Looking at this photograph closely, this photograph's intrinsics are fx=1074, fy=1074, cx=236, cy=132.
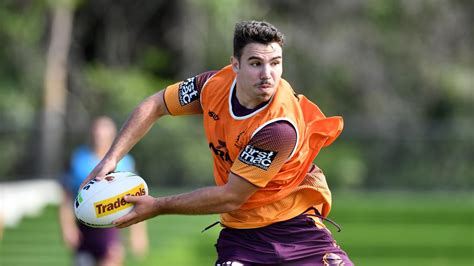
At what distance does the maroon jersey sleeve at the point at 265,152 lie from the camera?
22.1 feet

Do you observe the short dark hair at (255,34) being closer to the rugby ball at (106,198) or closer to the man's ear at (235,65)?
the man's ear at (235,65)

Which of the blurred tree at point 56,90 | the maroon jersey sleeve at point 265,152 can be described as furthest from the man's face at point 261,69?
the blurred tree at point 56,90

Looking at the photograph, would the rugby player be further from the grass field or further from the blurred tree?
the blurred tree

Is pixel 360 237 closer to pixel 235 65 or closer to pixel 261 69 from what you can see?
pixel 235 65

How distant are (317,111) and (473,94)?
2869 centimetres

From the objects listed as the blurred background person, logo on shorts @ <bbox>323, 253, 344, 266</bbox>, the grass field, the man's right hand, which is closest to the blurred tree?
the grass field

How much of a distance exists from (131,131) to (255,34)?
127 centimetres

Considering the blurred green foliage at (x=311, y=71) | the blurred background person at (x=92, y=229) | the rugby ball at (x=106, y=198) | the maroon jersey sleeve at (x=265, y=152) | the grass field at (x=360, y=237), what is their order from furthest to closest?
1. the blurred green foliage at (x=311, y=71)
2. the grass field at (x=360, y=237)
3. the blurred background person at (x=92, y=229)
4. the rugby ball at (x=106, y=198)
5. the maroon jersey sleeve at (x=265, y=152)

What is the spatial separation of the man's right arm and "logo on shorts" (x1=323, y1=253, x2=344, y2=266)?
1.53m

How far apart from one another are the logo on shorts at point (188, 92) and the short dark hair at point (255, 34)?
68cm

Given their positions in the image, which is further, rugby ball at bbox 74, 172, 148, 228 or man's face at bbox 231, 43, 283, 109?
rugby ball at bbox 74, 172, 148, 228

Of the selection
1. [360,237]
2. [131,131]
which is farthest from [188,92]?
[360,237]

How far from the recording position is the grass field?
16.6 meters

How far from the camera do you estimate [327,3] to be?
35.8m
